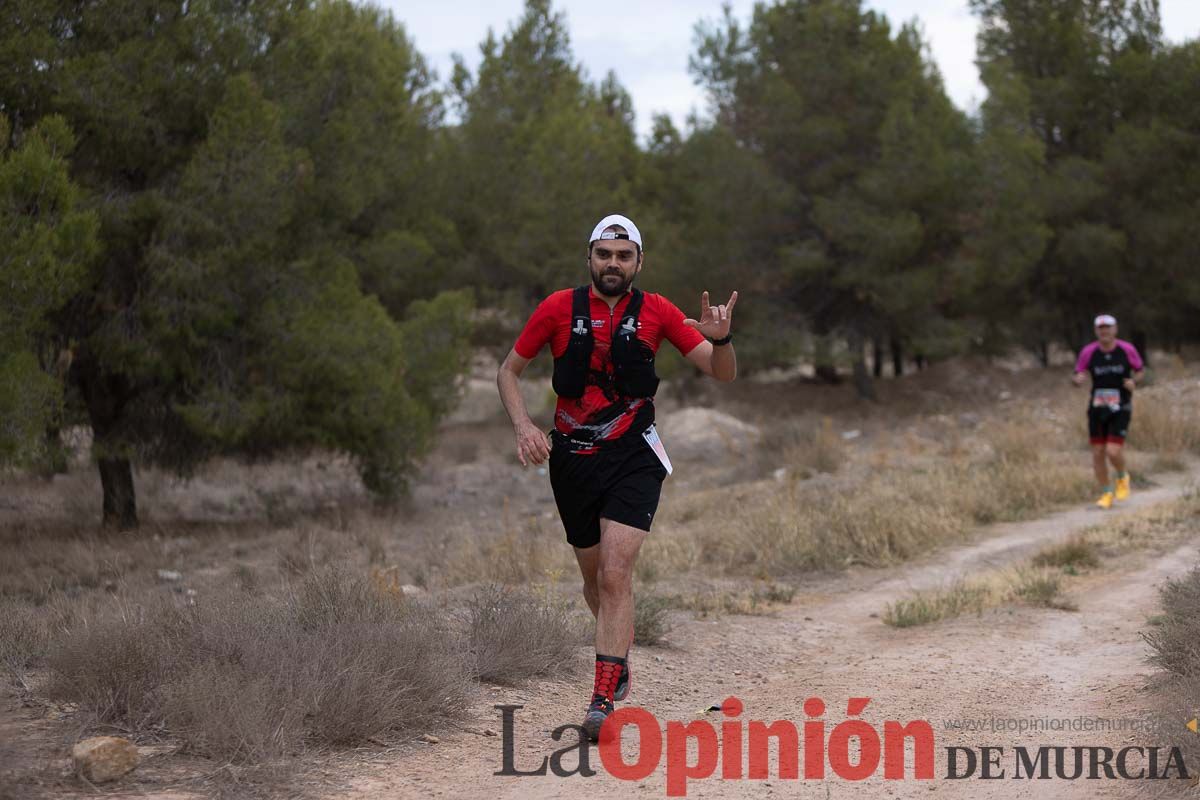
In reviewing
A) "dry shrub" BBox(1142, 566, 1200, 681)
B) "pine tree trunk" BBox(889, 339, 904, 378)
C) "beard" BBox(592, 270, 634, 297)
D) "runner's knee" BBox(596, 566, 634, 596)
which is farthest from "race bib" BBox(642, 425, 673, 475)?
"pine tree trunk" BBox(889, 339, 904, 378)

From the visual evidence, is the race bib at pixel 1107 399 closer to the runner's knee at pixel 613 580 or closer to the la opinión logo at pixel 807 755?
the la opinión logo at pixel 807 755

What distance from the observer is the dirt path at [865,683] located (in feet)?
15.1

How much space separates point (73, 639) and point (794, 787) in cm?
310

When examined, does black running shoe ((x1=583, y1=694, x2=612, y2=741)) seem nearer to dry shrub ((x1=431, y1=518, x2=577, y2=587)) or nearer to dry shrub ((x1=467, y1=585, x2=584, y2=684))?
dry shrub ((x1=467, y1=585, x2=584, y2=684))

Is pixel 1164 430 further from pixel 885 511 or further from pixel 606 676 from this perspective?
pixel 606 676

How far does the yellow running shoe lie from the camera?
12523 mm

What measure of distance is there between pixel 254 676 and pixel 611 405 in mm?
1859

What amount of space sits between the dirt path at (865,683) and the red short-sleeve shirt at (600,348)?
1.34 metres

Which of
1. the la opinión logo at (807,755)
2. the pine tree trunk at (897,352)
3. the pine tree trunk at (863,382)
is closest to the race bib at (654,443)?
the la opinión logo at (807,755)

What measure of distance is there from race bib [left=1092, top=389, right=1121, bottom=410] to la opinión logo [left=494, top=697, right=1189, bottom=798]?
26.5 ft

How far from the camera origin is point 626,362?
5281mm

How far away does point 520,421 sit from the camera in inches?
206

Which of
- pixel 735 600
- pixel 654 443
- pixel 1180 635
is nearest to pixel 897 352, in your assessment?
pixel 735 600

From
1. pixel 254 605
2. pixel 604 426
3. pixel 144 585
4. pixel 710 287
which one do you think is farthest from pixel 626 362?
pixel 710 287
